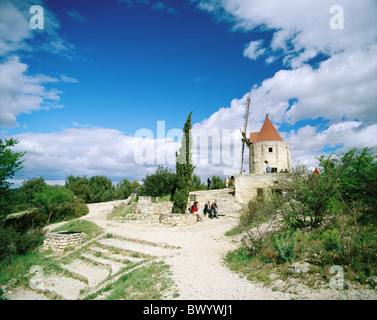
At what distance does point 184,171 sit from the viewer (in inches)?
659

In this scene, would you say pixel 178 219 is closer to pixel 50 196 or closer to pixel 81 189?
pixel 50 196

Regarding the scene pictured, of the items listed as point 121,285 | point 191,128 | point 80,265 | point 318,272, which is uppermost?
point 191,128

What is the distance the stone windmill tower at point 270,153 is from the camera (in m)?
21.0

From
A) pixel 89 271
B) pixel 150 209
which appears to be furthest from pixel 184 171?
pixel 89 271

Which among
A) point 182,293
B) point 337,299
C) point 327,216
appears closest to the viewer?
point 337,299

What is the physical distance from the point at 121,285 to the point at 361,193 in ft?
26.3

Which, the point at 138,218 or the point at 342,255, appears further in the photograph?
the point at 138,218

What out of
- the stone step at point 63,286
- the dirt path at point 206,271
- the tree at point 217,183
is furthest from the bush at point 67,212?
the tree at point 217,183

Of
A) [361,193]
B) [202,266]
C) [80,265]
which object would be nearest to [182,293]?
[202,266]

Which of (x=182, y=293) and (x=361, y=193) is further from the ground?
(x=361, y=193)

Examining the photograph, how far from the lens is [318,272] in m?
4.17

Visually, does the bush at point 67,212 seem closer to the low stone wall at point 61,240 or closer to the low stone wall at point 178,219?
the low stone wall at point 61,240

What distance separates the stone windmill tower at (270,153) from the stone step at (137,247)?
16350 mm

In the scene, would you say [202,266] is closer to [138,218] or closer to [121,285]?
[121,285]
